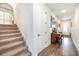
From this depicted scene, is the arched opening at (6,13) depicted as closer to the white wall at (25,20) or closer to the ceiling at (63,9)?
the white wall at (25,20)

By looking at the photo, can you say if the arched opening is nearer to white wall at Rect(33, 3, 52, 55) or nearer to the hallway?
white wall at Rect(33, 3, 52, 55)

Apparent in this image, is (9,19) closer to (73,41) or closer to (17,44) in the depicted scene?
(17,44)

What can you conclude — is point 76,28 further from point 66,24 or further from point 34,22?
point 34,22

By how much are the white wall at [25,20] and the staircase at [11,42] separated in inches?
4.3

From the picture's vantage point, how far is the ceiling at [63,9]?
197 cm

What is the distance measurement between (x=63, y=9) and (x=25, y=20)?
0.80 meters

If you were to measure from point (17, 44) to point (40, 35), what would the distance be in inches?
20.0

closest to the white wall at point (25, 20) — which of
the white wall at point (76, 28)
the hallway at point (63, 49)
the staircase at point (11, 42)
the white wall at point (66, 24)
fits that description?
the staircase at point (11, 42)

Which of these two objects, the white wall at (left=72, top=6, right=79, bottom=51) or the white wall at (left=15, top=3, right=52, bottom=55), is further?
the white wall at (left=15, top=3, right=52, bottom=55)

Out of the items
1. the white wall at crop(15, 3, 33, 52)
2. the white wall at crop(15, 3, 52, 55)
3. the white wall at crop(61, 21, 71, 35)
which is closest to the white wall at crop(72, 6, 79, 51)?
the white wall at crop(61, 21, 71, 35)

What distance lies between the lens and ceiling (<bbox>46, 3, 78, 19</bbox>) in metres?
1.97

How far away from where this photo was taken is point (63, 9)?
199 cm

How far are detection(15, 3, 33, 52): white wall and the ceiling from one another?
44 centimetres

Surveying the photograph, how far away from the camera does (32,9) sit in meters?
2.25
